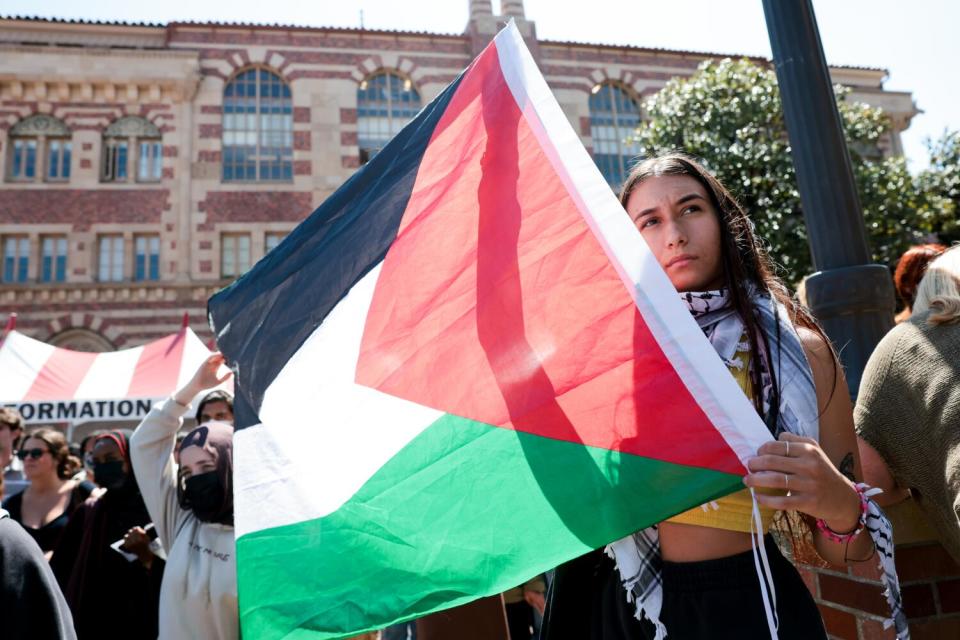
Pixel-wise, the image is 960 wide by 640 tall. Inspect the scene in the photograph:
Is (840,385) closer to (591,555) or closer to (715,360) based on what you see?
(715,360)

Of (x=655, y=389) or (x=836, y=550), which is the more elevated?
(x=655, y=389)

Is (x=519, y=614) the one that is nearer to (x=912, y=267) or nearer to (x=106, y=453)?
(x=106, y=453)

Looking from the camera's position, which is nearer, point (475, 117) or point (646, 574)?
point (646, 574)

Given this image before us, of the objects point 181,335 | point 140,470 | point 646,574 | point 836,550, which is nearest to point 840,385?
point 836,550

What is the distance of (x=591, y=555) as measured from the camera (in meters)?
1.66

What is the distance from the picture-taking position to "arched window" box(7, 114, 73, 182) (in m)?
18.3

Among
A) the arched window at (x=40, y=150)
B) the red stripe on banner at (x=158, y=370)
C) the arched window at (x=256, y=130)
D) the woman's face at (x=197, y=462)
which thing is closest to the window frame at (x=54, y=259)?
the arched window at (x=40, y=150)

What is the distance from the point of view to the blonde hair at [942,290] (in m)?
1.84

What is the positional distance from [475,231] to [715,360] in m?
0.75

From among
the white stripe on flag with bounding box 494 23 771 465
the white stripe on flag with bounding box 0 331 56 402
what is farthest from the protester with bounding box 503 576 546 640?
the white stripe on flag with bounding box 0 331 56 402

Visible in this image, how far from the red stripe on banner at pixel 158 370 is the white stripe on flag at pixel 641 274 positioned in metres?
8.70

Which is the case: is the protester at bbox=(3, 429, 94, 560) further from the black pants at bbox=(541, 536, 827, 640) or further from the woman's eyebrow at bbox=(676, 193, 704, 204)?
the woman's eyebrow at bbox=(676, 193, 704, 204)

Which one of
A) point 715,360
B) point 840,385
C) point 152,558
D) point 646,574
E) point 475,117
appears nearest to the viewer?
point 715,360

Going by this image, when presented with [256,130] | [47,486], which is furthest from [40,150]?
[47,486]
